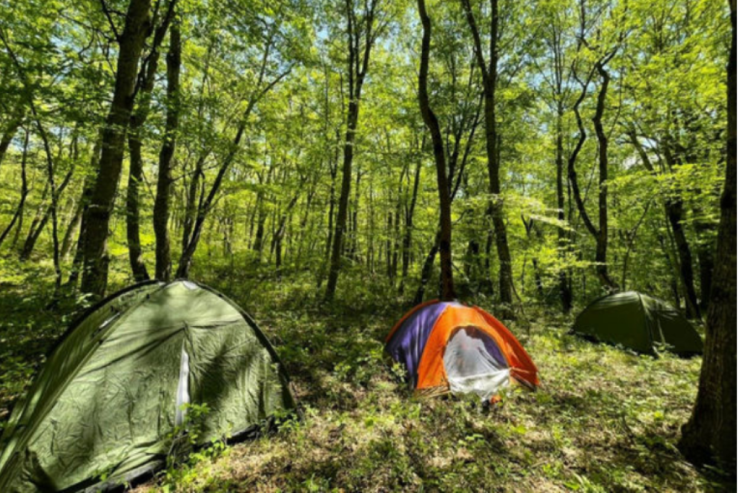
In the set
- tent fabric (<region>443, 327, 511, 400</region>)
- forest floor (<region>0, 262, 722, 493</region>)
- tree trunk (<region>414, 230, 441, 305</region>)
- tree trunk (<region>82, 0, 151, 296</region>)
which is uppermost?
tree trunk (<region>82, 0, 151, 296</region>)

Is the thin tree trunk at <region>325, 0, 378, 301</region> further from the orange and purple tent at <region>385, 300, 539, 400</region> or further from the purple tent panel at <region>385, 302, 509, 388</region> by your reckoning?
the orange and purple tent at <region>385, 300, 539, 400</region>

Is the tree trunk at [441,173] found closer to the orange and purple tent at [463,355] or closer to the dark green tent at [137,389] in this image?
the orange and purple tent at [463,355]

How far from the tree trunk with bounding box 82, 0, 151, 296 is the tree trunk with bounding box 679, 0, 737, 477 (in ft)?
24.6

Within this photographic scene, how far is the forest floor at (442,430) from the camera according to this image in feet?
9.57

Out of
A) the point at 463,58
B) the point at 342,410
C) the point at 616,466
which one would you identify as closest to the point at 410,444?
the point at 342,410

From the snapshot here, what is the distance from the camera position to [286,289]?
10891 mm

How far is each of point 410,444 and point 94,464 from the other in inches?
122

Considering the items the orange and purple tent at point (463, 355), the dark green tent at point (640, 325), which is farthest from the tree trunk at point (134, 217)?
the dark green tent at point (640, 325)

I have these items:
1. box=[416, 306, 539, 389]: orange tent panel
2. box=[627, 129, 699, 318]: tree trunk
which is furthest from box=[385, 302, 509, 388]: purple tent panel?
box=[627, 129, 699, 318]: tree trunk

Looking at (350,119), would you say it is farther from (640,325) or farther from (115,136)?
(640,325)

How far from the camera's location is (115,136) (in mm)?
4691

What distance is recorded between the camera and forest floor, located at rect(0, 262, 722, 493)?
292 cm

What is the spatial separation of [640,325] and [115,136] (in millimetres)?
11295

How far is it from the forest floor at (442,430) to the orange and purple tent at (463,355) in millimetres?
245
